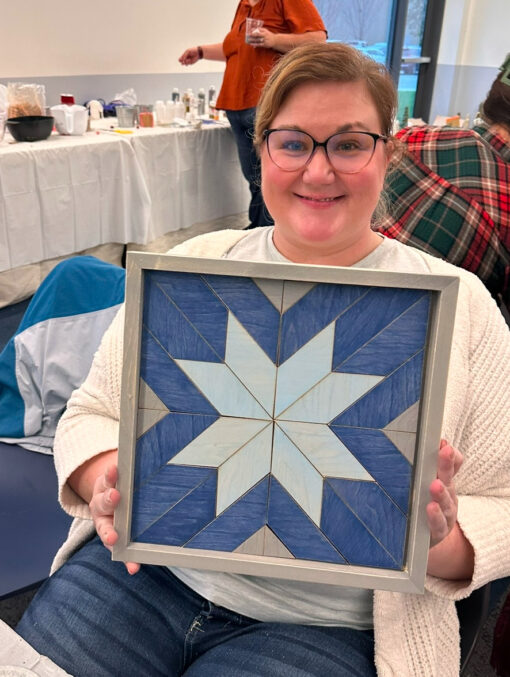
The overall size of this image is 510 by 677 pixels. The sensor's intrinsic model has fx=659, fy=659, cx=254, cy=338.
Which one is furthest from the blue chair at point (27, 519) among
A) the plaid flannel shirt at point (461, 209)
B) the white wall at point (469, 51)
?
the white wall at point (469, 51)

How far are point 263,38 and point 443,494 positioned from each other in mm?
3509

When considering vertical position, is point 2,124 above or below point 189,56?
below

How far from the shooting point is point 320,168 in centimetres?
97

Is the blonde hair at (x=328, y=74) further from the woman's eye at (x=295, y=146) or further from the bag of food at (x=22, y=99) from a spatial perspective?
the bag of food at (x=22, y=99)

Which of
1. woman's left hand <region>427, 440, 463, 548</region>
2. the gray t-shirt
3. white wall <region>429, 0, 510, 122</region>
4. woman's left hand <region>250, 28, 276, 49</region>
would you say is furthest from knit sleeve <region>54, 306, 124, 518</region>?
white wall <region>429, 0, 510, 122</region>

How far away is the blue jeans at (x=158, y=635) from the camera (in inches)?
35.3

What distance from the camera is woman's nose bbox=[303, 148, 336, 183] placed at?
3.20ft

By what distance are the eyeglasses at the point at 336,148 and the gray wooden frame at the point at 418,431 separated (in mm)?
354

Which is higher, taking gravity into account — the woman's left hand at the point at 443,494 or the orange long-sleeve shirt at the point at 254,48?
the orange long-sleeve shirt at the point at 254,48

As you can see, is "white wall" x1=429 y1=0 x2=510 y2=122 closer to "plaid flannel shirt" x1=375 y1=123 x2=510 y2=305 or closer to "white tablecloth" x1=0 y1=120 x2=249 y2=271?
"white tablecloth" x1=0 y1=120 x2=249 y2=271

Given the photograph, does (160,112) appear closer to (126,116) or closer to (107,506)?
(126,116)

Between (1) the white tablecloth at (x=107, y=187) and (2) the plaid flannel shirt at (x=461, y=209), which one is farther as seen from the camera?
(1) the white tablecloth at (x=107, y=187)

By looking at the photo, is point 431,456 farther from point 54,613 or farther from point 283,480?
point 54,613

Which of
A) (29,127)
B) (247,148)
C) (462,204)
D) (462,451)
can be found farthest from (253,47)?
(462,451)
